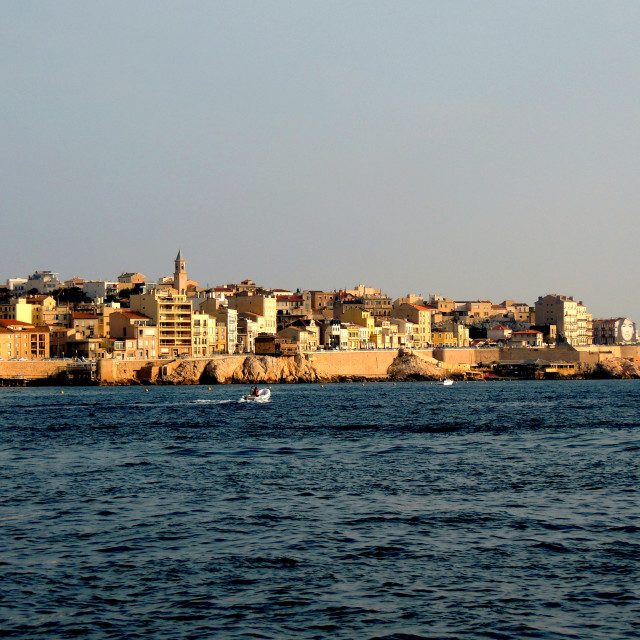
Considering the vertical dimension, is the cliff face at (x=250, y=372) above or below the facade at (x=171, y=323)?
below

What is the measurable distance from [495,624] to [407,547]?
5334mm

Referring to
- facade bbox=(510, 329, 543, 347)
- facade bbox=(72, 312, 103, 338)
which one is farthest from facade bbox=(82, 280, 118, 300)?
facade bbox=(510, 329, 543, 347)

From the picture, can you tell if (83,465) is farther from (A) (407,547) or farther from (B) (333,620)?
(B) (333,620)

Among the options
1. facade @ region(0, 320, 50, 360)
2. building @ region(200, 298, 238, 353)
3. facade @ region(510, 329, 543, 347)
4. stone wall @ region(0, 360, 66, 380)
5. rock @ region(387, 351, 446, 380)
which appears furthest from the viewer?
facade @ region(510, 329, 543, 347)

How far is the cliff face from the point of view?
124 m

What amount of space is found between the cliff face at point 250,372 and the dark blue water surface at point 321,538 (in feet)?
256

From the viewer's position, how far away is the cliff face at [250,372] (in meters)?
124

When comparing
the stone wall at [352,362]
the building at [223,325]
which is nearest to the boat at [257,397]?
the stone wall at [352,362]

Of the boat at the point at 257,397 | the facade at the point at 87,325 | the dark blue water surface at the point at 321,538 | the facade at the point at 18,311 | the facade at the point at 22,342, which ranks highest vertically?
the facade at the point at 18,311

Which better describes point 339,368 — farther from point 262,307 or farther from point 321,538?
point 321,538

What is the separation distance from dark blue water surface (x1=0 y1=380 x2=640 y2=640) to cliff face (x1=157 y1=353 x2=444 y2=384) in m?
78.0

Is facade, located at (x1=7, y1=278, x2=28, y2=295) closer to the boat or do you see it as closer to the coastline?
the coastline

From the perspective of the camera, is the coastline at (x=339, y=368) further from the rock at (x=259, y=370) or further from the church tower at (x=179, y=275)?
the church tower at (x=179, y=275)

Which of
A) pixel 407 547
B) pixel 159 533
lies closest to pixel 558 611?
pixel 407 547
